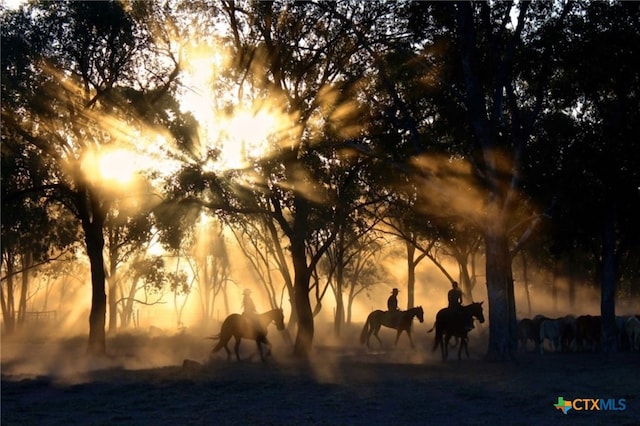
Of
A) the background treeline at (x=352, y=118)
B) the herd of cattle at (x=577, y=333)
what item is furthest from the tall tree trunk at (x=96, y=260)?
the herd of cattle at (x=577, y=333)

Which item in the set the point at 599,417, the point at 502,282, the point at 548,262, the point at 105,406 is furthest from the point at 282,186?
the point at 548,262

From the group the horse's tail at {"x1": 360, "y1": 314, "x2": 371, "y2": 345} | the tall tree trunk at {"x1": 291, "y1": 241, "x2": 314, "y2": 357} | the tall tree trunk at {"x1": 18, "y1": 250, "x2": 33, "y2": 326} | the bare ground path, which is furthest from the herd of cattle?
the tall tree trunk at {"x1": 18, "y1": 250, "x2": 33, "y2": 326}

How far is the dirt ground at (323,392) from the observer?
15602 millimetres

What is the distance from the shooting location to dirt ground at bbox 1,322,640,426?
15602 mm

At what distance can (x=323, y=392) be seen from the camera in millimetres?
19531

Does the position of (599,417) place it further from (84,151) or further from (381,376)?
(84,151)

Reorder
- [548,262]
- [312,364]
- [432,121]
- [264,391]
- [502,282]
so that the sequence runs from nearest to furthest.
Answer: [264,391] → [502,282] → [312,364] → [432,121] → [548,262]

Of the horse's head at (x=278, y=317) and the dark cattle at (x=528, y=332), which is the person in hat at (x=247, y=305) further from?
the dark cattle at (x=528, y=332)

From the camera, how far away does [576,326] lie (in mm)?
35906

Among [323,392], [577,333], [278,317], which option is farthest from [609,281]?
[323,392]

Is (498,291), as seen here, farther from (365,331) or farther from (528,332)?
(365,331)

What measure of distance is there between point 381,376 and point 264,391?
4166 millimetres

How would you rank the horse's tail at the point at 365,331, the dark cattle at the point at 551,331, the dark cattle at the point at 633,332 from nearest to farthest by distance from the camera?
the dark cattle at the point at 633,332
the dark cattle at the point at 551,331
the horse's tail at the point at 365,331

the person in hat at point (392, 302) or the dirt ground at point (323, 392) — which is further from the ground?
the person in hat at point (392, 302)
